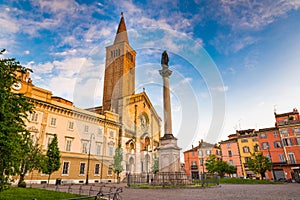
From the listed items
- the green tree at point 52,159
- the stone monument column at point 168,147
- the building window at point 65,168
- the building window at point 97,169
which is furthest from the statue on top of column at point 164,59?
the building window at point 97,169

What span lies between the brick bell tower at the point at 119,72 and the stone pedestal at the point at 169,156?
87.5 ft

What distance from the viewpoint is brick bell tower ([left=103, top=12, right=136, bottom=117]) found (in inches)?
1964

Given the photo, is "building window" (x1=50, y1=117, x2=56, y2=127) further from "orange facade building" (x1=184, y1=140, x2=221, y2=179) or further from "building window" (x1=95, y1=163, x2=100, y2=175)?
"orange facade building" (x1=184, y1=140, x2=221, y2=179)

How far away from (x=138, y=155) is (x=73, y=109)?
19038 mm

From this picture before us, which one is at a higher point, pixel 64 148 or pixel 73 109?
pixel 73 109

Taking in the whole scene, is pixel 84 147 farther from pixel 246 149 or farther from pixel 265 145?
pixel 265 145

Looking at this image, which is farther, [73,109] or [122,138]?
[122,138]

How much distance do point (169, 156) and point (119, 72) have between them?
123ft

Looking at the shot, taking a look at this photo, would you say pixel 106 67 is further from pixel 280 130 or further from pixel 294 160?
pixel 294 160

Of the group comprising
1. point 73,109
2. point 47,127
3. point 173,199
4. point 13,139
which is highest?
point 73,109

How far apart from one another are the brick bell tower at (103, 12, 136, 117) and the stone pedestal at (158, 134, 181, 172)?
26.7 metres

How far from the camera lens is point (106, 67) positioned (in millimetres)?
56250

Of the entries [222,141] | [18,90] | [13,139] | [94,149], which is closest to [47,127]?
[18,90]

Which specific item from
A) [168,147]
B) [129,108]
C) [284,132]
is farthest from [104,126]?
[284,132]
